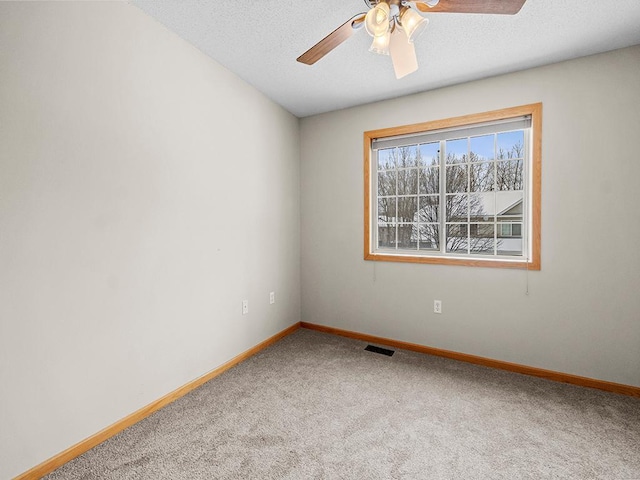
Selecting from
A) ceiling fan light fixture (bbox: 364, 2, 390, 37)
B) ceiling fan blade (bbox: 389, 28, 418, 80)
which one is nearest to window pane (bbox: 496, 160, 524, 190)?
ceiling fan blade (bbox: 389, 28, 418, 80)

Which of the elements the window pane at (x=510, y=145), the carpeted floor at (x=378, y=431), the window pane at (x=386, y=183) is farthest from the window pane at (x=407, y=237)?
the carpeted floor at (x=378, y=431)

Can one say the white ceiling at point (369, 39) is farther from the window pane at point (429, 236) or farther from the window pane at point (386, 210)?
the window pane at point (429, 236)

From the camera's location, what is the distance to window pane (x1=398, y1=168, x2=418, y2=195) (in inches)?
116

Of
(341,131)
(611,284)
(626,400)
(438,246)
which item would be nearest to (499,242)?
(438,246)

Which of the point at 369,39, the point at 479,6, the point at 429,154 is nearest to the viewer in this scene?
the point at 479,6

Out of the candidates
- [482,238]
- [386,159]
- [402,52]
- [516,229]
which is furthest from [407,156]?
[402,52]

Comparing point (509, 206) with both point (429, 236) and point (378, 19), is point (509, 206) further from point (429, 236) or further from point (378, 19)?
point (378, 19)

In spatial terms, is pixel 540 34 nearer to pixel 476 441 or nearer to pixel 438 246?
pixel 438 246

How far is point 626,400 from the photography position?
6.59ft

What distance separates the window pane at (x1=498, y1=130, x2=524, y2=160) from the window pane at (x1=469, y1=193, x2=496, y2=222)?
0.36 metres

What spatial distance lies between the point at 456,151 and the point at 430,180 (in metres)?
0.34

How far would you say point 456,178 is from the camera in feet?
9.02

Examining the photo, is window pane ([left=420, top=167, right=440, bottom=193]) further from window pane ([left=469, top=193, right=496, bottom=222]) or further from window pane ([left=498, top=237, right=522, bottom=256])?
window pane ([left=498, top=237, right=522, bottom=256])

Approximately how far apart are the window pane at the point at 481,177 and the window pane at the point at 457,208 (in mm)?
126
